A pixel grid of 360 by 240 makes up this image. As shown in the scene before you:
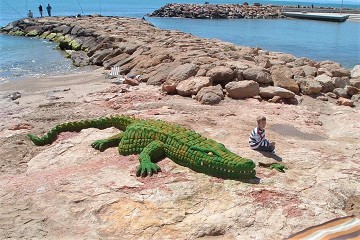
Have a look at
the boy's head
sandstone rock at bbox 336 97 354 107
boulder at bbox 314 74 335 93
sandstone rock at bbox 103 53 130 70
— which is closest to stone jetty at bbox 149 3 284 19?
sandstone rock at bbox 103 53 130 70

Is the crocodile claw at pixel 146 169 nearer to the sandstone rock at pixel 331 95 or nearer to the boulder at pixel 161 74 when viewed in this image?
the boulder at pixel 161 74

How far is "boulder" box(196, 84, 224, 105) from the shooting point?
995cm

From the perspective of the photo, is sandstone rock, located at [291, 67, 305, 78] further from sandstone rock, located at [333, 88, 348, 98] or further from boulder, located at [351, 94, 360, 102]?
boulder, located at [351, 94, 360, 102]

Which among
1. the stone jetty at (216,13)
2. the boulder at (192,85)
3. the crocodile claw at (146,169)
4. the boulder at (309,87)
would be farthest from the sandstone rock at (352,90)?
the stone jetty at (216,13)

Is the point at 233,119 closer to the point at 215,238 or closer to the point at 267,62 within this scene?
the point at 215,238

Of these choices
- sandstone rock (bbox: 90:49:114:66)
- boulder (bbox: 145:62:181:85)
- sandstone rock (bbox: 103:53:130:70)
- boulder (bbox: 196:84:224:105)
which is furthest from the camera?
sandstone rock (bbox: 90:49:114:66)

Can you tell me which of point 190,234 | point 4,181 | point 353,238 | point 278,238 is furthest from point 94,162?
point 353,238

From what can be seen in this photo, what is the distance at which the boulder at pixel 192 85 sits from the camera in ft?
34.8

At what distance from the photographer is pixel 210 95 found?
10.0 meters

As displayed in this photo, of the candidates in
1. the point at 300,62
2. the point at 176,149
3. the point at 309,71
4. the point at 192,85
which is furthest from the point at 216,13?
the point at 176,149

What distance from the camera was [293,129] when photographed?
856 centimetres

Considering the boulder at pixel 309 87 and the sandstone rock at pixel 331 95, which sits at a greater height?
the boulder at pixel 309 87

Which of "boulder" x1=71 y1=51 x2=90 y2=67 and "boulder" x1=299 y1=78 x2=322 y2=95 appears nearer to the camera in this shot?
"boulder" x1=299 y1=78 x2=322 y2=95

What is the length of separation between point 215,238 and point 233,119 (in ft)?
14.1
